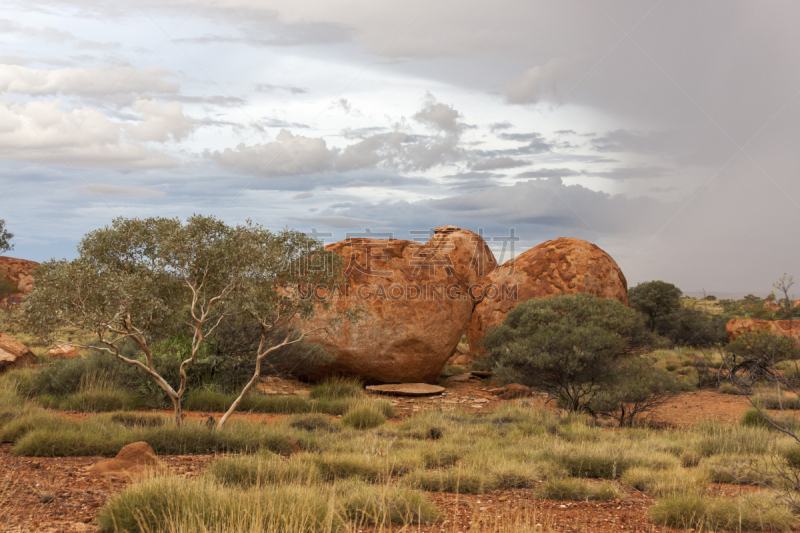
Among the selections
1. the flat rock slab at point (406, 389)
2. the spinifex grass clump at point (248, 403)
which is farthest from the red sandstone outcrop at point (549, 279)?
the spinifex grass clump at point (248, 403)

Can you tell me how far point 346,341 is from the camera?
13539 millimetres

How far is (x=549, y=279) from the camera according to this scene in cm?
1647

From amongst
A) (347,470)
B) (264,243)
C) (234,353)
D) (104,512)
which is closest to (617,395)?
(347,470)

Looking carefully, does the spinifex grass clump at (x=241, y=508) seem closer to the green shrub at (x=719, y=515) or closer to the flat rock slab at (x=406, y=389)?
the green shrub at (x=719, y=515)

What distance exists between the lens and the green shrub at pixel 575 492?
6.05 meters

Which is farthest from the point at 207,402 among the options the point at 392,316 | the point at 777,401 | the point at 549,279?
the point at 777,401

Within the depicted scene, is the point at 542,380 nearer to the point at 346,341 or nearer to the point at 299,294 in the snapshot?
the point at 346,341

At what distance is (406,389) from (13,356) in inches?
390

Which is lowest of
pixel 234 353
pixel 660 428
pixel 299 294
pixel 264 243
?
pixel 660 428

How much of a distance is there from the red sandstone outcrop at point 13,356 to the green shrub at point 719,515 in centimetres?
1467

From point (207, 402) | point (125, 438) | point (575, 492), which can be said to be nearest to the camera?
Answer: point (575, 492)

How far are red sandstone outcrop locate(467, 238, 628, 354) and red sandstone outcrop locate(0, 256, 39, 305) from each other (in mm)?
33522

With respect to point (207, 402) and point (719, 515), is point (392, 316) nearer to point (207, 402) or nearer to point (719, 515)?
point (207, 402)

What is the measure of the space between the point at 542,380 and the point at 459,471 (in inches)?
236
